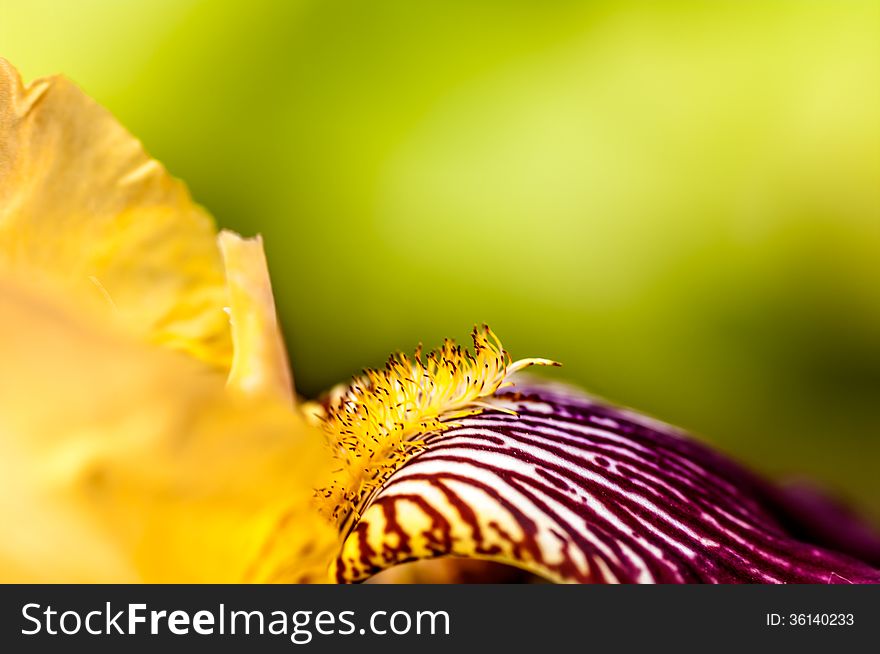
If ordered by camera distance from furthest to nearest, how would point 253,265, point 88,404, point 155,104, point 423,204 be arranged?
point 423,204 → point 155,104 → point 253,265 → point 88,404

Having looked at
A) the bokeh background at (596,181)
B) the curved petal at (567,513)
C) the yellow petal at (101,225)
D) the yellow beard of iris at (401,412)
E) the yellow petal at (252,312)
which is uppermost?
the bokeh background at (596,181)

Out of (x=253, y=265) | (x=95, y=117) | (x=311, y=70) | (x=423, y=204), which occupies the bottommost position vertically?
(x=253, y=265)

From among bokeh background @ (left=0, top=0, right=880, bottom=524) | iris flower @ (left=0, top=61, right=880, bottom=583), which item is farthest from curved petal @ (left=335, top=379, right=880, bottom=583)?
bokeh background @ (left=0, top=0, right=880, bottom=524)

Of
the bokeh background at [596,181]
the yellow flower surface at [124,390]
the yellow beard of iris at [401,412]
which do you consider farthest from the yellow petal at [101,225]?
the bokeh background at [596,181]

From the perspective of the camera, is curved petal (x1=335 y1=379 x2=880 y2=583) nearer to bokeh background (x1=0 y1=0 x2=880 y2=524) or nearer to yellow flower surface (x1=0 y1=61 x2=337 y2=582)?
yellow flower surface (x1=0 y1=61 x2=337 y2=582)

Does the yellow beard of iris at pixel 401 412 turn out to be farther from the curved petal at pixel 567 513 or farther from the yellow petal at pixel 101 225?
the yellow petal at pixel 101 225

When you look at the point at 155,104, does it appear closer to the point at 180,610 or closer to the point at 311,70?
the point at 311,70

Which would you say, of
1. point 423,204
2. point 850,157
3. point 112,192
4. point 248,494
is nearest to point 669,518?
point 248,494
